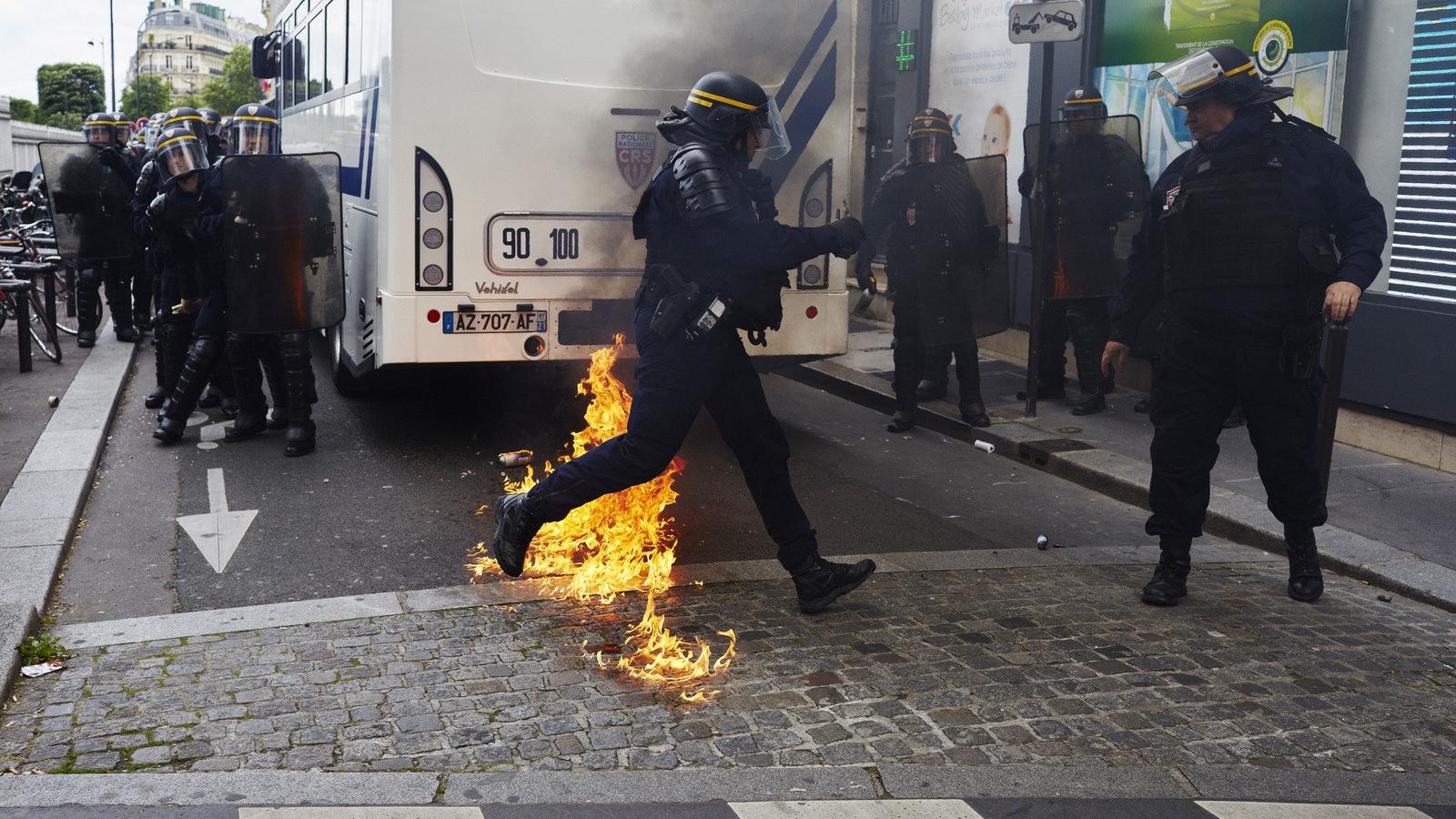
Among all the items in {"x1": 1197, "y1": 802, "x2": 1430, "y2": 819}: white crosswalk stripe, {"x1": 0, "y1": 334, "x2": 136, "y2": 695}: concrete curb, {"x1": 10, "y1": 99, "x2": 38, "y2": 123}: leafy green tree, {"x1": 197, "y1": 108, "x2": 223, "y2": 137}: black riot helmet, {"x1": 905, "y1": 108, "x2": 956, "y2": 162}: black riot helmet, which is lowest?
{"x1": 1197, "y1": 802, "x2": 1430, "y2": 819}: white crosswalk stripe

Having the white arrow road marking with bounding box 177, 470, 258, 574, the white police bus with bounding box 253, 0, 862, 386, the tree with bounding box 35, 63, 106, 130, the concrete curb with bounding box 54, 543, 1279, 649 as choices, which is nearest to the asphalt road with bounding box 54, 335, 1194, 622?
the white arrow road marking with bounding box 177, 470, 258, 574

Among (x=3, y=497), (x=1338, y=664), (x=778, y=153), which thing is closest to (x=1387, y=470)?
(x=1338, y=664)

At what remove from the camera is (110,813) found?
11.0 feet

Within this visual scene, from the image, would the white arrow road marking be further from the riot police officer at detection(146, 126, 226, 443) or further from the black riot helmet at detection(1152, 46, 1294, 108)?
the black riot helmet at detection(1152, 46, 1294, 108)

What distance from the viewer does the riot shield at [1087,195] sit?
880cm

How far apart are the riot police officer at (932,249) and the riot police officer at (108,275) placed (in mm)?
6592

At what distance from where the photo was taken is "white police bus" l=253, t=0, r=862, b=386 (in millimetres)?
7074

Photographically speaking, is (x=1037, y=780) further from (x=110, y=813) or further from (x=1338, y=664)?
(x=110, y=813)

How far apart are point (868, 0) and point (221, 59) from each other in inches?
6848

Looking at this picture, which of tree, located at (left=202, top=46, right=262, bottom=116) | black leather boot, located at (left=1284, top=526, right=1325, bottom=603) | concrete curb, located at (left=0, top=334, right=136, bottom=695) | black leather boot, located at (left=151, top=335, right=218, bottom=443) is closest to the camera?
concrete curb, located at (left=0, top=334, right=136, bottom=695)

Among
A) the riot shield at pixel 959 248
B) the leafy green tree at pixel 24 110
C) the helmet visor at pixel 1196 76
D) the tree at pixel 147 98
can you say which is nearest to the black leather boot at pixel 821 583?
the helmet visor at pixel 1196 76

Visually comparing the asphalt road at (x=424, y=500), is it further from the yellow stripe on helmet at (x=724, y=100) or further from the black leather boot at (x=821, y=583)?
the yellow stripe on helmet at (x=724, y=100)

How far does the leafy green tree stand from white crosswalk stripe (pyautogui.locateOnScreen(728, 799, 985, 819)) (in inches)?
2638

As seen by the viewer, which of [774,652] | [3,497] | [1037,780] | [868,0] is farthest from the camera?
[868,0]
